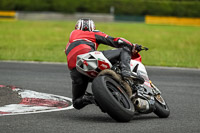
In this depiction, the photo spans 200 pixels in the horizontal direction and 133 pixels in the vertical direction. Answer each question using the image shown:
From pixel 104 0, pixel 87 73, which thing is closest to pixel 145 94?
pixel 87 73

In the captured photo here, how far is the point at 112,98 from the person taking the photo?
254 inches

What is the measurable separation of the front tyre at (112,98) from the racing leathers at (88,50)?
0.31m

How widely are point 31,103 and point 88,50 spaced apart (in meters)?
1.98

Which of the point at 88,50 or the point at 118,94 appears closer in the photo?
the point at 118,94

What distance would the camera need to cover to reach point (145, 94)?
24.0 feet

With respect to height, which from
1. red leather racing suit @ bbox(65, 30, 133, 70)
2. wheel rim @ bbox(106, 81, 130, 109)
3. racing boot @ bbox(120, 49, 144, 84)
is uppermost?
red leather racing suit @ bbox(65, 30, 133, 70)

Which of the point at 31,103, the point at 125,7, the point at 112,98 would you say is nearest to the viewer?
the point at 112,98

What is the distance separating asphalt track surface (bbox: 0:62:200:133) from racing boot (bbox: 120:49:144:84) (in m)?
0.62

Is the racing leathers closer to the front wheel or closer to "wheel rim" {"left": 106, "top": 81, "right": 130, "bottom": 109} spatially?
"wheel rim" {"left": 106, "top": 81, "right": 130, "bottom": 109}

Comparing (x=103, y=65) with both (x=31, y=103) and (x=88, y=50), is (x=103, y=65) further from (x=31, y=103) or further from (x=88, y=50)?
(x=31, y=103)

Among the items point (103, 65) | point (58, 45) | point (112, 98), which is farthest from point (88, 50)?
point (58, 45)

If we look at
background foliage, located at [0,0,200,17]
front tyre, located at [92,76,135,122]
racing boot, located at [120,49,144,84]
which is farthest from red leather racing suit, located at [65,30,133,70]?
background foliage, located at [0,0,200,17]

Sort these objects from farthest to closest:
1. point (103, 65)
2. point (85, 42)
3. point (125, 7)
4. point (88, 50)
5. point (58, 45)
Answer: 1. point (125, 7)
2. point (58, 45)
3. point (85, 42)
4. point (88, 50)
5. point (103, 65)

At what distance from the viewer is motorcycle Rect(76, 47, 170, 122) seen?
6500 millimetres
